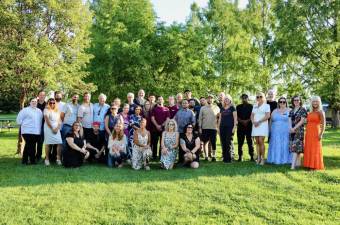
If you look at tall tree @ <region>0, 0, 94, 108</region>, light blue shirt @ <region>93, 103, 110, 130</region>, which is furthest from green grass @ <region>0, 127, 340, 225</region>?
tall tree @ <region>0, 0, 94, 108</region>

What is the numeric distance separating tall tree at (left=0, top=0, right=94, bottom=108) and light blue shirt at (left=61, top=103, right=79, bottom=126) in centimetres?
1073

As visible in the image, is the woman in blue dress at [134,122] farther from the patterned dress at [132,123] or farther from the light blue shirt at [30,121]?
the light blue shirt at [30,121]

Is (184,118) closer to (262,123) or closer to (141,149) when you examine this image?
(141,149)

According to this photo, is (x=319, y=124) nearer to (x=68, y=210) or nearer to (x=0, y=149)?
(x=68, y=210)

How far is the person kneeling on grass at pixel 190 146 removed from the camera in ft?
32.9

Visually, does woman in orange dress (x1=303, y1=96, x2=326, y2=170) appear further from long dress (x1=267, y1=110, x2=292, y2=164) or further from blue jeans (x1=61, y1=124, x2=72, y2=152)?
blue jeans (x1=61, y1=124, x2=72, y2=152)

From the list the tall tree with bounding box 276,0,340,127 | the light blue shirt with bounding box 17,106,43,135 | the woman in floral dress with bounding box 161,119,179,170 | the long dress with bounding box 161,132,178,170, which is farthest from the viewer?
the tall tree with bounding box 276,0,340,127

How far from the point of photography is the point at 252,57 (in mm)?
29703

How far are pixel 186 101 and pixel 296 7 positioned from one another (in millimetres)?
16575

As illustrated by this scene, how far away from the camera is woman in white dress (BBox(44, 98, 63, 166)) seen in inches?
413

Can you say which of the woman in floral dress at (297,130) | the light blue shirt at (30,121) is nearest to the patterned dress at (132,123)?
the light blue shirt at (30,121)

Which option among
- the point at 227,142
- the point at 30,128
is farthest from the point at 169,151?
the point at 30,128

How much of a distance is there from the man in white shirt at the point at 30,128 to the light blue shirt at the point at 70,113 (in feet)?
2.14

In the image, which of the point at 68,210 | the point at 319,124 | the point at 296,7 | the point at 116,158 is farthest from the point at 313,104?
the point at 296,7
